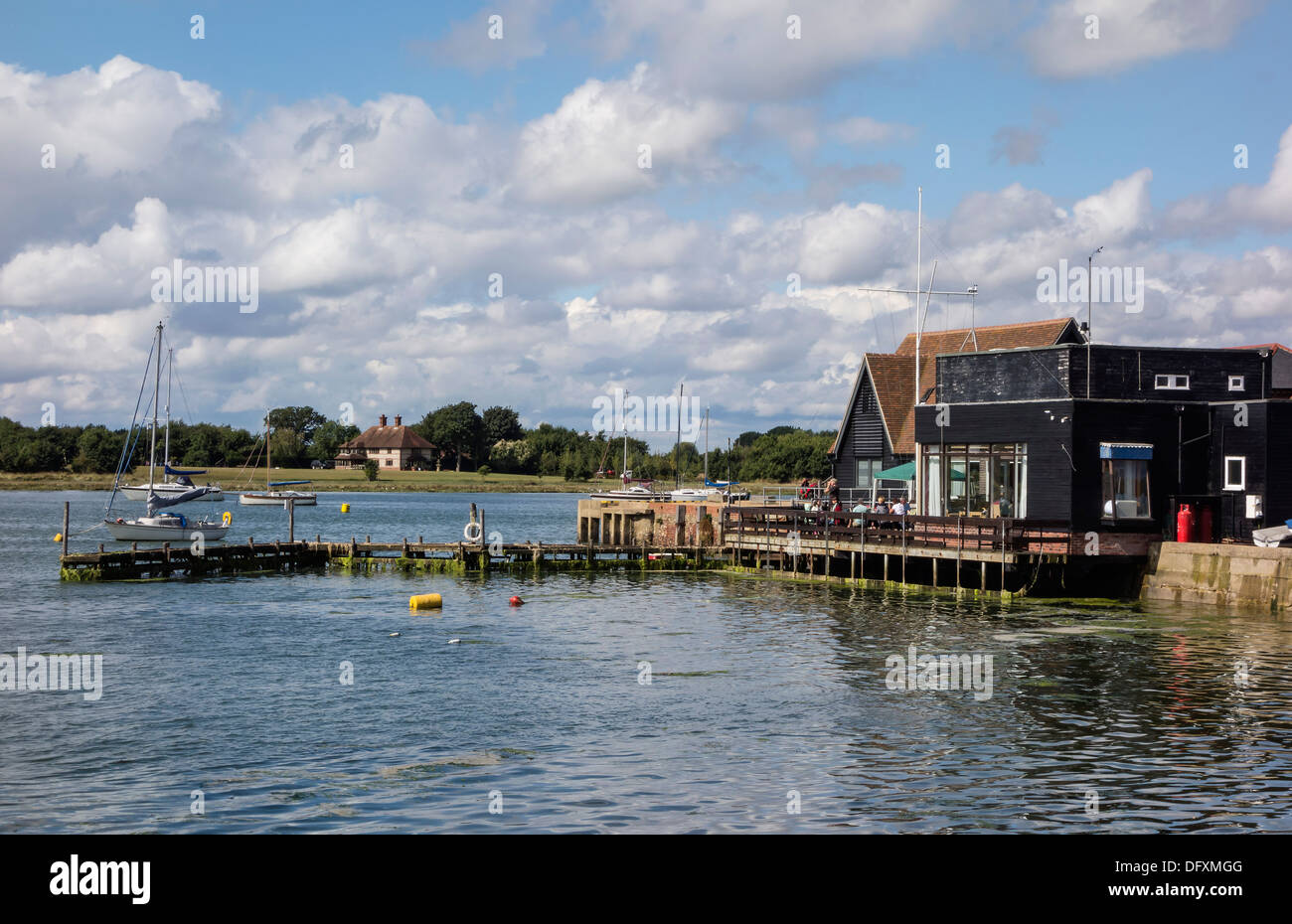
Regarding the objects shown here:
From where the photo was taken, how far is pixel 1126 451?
133ft

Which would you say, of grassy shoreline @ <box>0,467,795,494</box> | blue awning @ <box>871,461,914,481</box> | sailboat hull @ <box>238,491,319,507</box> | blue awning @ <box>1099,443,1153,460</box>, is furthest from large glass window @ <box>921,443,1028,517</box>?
grassy shoreline @ <box>0,467,795,494</box>

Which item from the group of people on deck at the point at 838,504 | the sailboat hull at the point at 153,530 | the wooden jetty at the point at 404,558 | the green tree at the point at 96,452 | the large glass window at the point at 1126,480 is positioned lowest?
the wooden jetty at the point at 404,558

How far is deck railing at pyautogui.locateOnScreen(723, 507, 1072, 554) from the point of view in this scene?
40.7 m

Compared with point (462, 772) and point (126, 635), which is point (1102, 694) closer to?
point (462, 772)

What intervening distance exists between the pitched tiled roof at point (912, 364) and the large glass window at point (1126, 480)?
45.2 ft

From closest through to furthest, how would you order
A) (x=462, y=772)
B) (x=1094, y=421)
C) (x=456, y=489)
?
(x=462, y=772) → (x=1094, y=421) → (x=456, y=489)

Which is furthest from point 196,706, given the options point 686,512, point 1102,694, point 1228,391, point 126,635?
point 686,512

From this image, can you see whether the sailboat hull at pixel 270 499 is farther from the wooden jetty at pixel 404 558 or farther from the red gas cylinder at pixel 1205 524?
the red gas cylinder at pixel 1205 524

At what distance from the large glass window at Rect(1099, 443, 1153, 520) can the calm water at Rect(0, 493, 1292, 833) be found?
3768 mm

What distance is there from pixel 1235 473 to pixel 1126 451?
149 inches

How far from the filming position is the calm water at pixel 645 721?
55.5 feet

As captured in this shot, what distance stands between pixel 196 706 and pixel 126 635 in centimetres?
1246

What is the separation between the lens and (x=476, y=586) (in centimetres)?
5209

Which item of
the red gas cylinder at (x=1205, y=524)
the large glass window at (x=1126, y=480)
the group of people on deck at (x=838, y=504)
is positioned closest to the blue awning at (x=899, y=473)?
the group of people on deck at (x=838, y=504)
